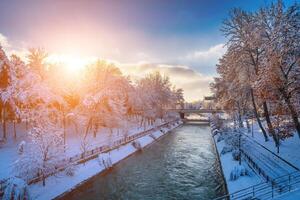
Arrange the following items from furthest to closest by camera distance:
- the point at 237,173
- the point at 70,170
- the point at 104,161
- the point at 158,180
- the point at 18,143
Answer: the point at 18,143 → the point at 104,161 → the point at 158,180 → the point at 70,170 → the point at 237,173

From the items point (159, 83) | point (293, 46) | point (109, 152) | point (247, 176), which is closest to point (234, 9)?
point (293, 46)

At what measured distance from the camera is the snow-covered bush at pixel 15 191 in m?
17.3

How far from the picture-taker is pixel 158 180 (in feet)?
87.3

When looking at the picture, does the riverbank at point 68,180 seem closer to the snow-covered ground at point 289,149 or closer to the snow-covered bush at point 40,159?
the snow-covered bush at point 40,159

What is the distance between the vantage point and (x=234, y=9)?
28.9 m

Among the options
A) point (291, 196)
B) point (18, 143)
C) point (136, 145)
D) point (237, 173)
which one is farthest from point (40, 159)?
point (136, 145)

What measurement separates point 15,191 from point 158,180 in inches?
573

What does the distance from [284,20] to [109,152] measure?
2810 centimetres

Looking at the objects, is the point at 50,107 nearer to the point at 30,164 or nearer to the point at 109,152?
the point at 109,152

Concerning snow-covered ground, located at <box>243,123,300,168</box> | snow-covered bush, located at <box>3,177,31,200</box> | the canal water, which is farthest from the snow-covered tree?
snow-covered ground, located at <box>243,123,300,168</box>

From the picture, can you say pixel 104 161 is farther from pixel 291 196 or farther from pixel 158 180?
pixel 291 196

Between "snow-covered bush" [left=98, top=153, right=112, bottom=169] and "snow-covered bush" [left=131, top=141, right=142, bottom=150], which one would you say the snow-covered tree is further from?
"snow-covered bush" [left=131, top=141, right=142, bottom=150]

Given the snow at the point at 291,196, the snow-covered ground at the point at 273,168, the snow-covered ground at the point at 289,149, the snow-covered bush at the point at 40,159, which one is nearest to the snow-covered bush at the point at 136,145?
the snow-covered ground at the point at 273,168

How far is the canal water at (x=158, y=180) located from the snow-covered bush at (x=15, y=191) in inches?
166
